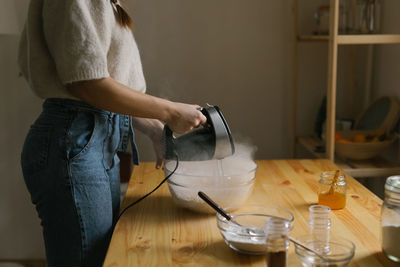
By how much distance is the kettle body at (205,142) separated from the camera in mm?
1196

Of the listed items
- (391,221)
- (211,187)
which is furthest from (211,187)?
(391,221)

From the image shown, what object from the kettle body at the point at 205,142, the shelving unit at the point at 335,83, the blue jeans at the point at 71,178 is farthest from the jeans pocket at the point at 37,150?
the shelving unit at the point at 335,83

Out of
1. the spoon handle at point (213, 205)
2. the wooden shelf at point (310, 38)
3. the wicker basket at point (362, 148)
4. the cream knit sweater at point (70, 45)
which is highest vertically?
the cream knit sweater at point (70, 45)

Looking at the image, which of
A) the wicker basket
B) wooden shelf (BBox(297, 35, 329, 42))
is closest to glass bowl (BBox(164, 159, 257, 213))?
the wicker basket

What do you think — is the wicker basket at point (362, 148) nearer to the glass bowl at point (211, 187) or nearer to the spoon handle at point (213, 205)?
the glass bowl at point (211, 187)

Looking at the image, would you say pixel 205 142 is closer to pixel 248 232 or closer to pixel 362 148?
pixel 248 232

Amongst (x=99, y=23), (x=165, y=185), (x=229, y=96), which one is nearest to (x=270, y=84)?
(x=229, y=96)

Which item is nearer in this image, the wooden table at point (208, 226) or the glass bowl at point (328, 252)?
the glass bowl at point (328, 252)

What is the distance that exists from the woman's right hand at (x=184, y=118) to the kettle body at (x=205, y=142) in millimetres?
28

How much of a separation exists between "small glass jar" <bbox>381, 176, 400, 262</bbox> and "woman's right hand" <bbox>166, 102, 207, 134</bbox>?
0.48 metres

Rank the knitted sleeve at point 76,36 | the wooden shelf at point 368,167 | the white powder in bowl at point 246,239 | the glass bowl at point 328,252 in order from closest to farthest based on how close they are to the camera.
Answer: the glass bowl at point 328,252
the white powder in bowl at point 246,239
the knitted sleeve at point 76,36
the wooden shelf at point 368,167

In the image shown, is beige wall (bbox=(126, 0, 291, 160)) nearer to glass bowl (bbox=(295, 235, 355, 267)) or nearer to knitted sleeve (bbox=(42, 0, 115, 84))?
knitted sleeve (bbox=(42, 0, 115, 84))

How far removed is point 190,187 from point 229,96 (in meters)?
1.22

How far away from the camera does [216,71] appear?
2.37 m
